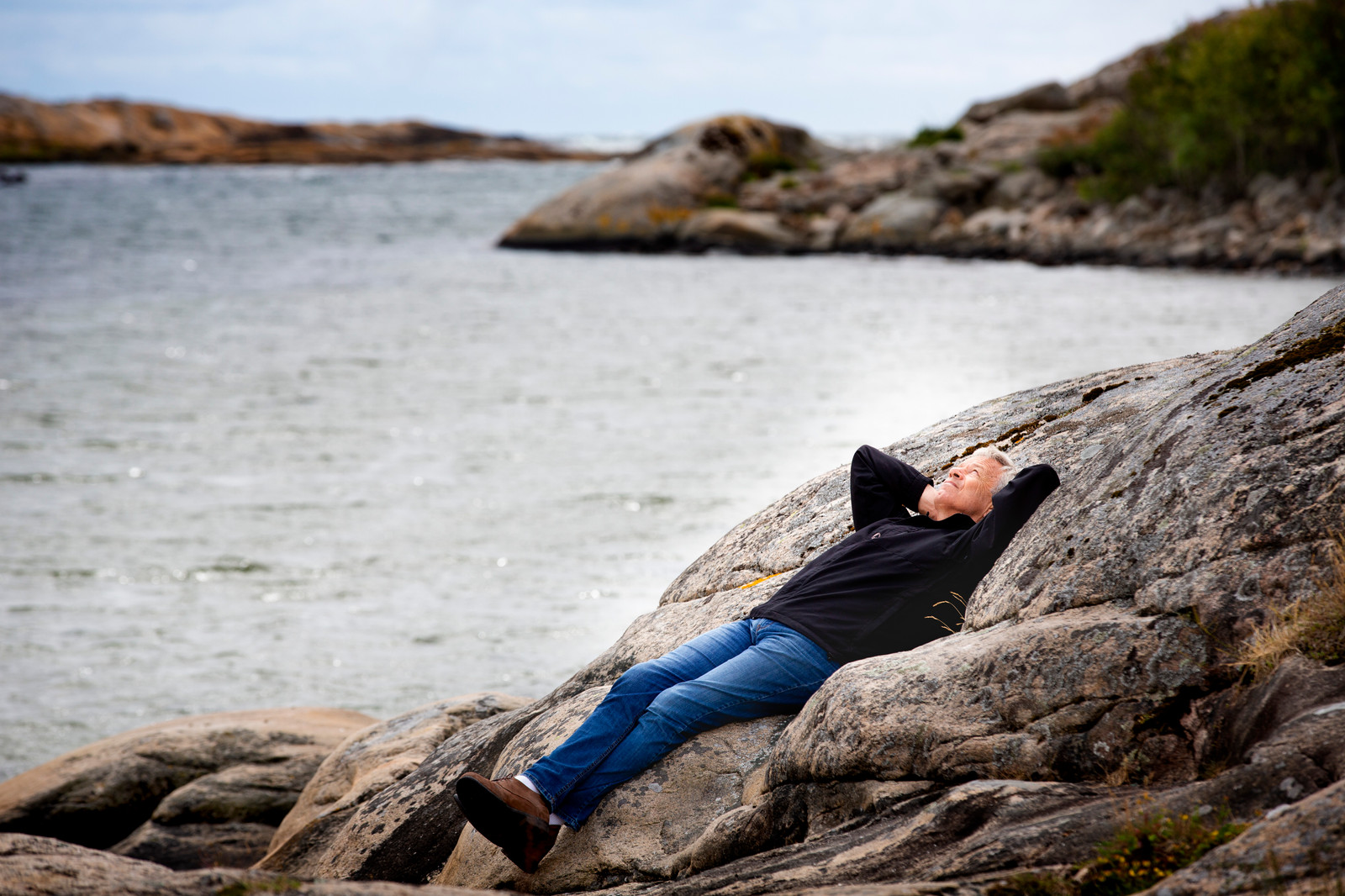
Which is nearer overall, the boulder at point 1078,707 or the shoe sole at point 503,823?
the boulder at point 1078,707

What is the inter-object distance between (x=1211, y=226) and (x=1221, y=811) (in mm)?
50827

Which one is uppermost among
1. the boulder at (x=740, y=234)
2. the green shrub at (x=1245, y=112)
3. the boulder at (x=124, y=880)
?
the green shrub at (x=1245, y=112)

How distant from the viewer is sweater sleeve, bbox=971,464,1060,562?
530 centimetres

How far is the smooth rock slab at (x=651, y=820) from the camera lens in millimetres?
4984

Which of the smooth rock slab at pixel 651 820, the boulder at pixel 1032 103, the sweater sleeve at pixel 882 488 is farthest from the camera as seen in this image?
the boulder at pixel 1032 103

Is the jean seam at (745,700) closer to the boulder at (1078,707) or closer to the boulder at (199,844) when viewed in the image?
the boulder at (1078,707)

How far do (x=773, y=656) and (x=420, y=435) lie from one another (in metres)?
16.9

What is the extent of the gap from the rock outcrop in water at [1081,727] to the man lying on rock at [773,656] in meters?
0.14

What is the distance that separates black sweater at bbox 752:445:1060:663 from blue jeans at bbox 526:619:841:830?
0.17m

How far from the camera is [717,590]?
7.22 meters

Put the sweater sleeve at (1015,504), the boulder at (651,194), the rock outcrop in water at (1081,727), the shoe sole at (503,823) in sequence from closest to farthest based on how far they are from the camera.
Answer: the rock outcrop in water at (1081,727)
the shoe sole at (503,823)
the sweater sleeve at (1015,504)
the boulder at (651,194)

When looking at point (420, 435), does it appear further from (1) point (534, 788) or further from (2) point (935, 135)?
(2) point (935, 135)

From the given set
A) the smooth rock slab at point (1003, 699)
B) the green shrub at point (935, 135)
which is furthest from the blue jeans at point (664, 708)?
the green shrub at point (935, 135)

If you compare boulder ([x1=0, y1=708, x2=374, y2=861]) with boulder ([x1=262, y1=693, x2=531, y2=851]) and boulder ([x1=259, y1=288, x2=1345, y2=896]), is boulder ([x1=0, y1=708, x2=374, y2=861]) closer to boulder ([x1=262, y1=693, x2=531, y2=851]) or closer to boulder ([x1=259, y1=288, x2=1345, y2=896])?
boulder ([x1=262, y1=693, x2=531, y2=851])
